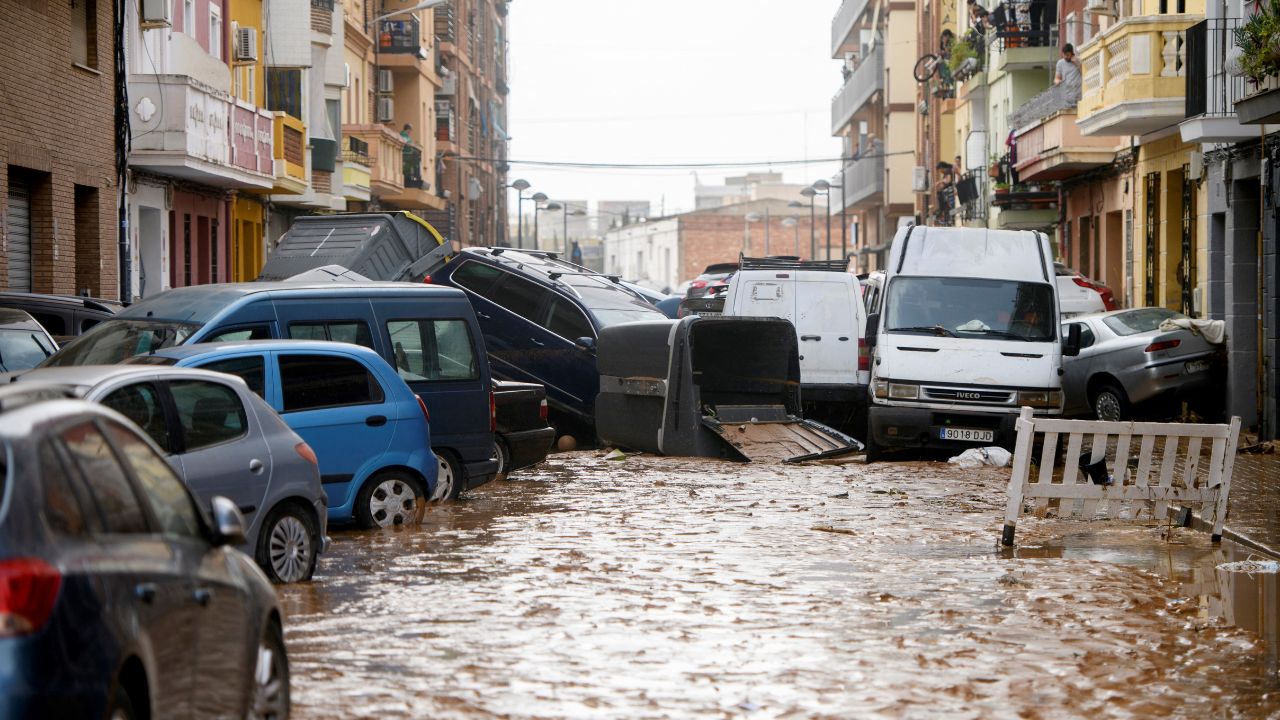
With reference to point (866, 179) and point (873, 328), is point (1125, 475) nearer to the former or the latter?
point (873, 328)

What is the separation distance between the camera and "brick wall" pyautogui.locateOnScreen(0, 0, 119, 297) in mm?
23000

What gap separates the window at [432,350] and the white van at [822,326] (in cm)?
864

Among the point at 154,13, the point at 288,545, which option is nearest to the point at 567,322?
the point at 154,13

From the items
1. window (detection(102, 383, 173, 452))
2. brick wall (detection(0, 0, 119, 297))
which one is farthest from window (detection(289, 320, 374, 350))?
brick wall (detection(0, 0, 119, 297))

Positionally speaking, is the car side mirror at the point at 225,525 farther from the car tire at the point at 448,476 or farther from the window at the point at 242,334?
the car tire at the point at 448,476

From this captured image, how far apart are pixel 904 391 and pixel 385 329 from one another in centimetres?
686

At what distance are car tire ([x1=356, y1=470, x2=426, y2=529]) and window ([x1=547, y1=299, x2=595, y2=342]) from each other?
8.99 m

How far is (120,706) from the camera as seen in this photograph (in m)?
5.05

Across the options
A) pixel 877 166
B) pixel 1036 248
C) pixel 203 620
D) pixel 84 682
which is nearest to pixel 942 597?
pixel 203 620

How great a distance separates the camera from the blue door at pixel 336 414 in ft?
41.9

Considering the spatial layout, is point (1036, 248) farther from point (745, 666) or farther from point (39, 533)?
point (39, 533)

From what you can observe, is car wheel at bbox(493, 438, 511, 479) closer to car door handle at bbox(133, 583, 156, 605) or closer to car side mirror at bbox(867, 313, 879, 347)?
car side mirror at bbox(867, 313, 879, 347)

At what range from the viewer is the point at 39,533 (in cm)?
481

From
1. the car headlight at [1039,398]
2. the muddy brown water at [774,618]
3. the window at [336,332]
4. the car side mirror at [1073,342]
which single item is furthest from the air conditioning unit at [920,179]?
the window at [336,332]
